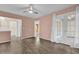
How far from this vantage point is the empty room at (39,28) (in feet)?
7.70

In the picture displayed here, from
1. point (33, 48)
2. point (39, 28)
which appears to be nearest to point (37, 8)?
point (39, 28)

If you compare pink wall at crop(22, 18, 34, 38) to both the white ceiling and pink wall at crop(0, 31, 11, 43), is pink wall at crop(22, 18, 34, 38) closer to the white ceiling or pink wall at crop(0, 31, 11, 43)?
the white ceiling

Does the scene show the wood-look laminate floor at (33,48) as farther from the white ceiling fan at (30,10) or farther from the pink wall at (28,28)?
the white ceiling fan at (30,10)

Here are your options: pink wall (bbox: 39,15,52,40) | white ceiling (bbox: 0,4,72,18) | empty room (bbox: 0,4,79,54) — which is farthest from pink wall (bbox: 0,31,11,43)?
pink wall (bbox: 39,15,52,40)

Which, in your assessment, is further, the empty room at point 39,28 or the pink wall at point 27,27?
the pink wall at point 27,27

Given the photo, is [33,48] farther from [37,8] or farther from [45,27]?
[37,8]

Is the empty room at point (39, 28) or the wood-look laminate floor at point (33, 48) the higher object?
the empty room at point (39, 28)

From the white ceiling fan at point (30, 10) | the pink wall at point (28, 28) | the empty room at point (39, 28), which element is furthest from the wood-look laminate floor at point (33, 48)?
the white ceiling fan at point (30, 10)

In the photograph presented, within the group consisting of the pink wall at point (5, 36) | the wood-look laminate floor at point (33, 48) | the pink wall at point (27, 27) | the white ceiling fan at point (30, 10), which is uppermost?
the white ceiling fan at point (30, 10)

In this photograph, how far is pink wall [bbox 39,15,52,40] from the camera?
2.57 meters

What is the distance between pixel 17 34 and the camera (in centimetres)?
253
